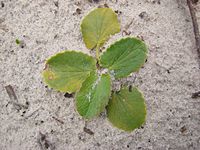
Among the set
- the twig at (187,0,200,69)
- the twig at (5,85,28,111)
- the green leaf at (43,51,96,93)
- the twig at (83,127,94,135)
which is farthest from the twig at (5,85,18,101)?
the twig at (187,0,200,69)

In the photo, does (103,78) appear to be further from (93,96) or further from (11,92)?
(11,92)

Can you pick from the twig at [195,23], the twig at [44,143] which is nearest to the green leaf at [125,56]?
the twig at [195,23]

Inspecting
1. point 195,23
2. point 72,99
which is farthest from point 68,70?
point 195,23

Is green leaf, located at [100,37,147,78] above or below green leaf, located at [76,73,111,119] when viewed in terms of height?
above

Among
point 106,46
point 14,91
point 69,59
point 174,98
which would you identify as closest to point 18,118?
point 14,91

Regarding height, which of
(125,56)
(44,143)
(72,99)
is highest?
(125,56)

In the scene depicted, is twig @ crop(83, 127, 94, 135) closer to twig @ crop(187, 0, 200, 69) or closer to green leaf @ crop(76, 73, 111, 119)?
green leaf @ crop(76, 73, 111, 119)
